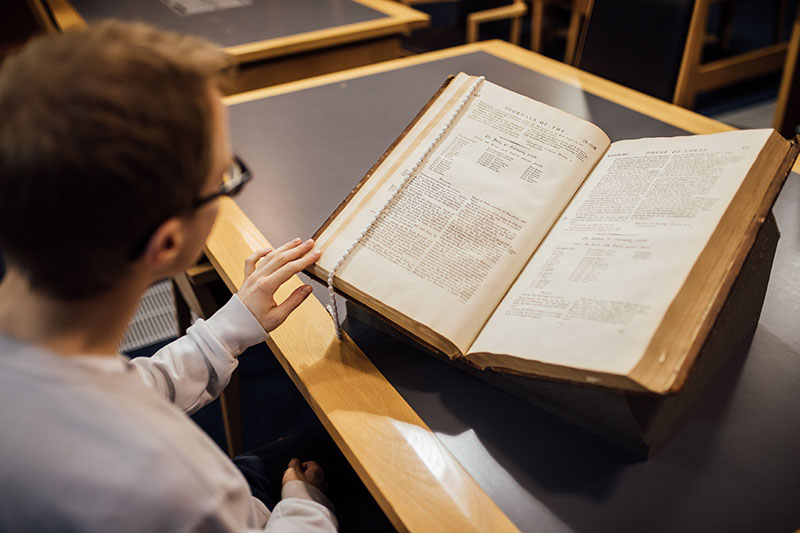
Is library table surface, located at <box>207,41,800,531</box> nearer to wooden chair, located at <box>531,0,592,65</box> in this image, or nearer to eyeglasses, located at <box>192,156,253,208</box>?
eyeglasses, located at <box>192,156,253,208</box>

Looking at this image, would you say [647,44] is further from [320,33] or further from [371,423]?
[371,423]

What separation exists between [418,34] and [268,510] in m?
2.14

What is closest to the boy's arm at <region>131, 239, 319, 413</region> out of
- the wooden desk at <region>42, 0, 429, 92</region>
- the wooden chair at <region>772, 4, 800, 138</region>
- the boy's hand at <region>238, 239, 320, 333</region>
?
the boy's hand at <region>238, 239, 320, 333</region>

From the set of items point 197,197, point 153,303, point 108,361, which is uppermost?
point 197,197

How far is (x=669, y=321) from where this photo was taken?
542 millimetres

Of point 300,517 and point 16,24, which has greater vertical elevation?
point 300,517

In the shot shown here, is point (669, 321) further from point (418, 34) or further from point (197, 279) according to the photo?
point (418, 34)

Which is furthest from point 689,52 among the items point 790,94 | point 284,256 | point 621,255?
point 284,256

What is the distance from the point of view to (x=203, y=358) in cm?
80

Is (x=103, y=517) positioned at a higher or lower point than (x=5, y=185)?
lower

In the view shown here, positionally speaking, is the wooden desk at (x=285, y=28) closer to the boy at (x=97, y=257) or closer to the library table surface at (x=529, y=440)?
the library table surface at (x=529, y=440)

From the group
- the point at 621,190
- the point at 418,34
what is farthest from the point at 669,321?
the point at 418,34

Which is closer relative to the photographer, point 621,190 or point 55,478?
point 55,478

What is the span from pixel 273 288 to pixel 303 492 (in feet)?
0.85
